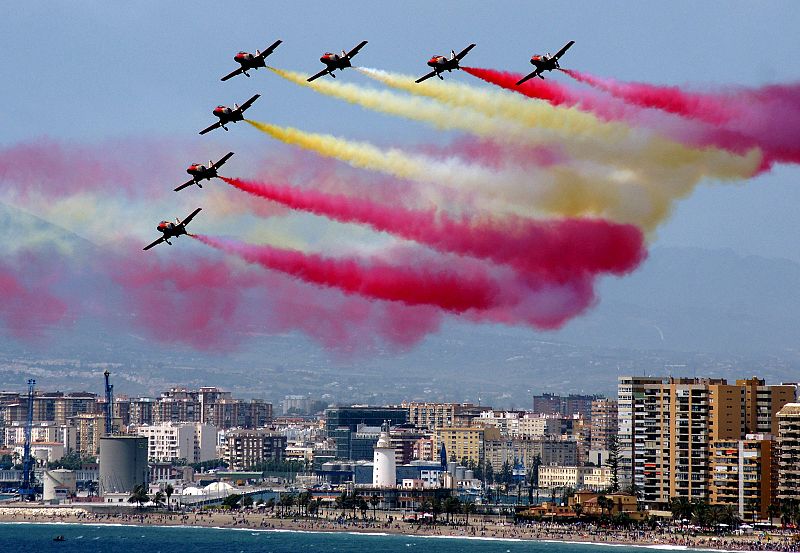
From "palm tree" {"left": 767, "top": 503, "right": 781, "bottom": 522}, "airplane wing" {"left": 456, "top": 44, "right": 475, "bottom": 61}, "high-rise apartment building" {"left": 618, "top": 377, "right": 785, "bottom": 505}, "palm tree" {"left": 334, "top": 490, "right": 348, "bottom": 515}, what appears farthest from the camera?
"palm tree" {"left": 334, "top": 490, "right": 348, "bottom": 515}

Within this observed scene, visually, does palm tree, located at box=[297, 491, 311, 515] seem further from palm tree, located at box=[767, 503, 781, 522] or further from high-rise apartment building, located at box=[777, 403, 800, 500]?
high-rise apartment building, located at box=[777, 403, 800, 500]

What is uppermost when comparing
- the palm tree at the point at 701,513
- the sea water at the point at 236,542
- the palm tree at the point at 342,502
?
the palm tree at the point at 701,513

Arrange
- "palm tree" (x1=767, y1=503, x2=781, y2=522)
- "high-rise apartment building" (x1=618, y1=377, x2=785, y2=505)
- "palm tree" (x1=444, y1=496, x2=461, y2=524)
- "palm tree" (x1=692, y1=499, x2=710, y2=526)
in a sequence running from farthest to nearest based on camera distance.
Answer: "palm tree" (x1=444, y1=496, x2=461, y2=524) → "high-rise apartment building" (x1=618, y1=377, x2=785, y2=505) → "palm tree" (x1=692, y1=499, x2=710, y2=526) → "palm tree" (x1=767, y1=503, x2=781, y2=522)

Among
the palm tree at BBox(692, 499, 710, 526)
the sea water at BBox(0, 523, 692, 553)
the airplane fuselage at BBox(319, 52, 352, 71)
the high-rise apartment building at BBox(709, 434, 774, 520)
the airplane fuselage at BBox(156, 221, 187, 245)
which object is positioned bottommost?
the sea water at BBox(0, 523, 692, 553)

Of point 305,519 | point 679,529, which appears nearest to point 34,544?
point 305,519

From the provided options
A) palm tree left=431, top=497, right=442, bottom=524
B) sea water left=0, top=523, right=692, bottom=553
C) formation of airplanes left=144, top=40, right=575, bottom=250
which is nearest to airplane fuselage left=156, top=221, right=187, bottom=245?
formation of airplanes left=144, top=40, right=575, bottom=250

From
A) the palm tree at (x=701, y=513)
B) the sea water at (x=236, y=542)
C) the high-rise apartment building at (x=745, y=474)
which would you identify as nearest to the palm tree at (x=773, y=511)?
the high-rise apartment building at (x=745, y=474)

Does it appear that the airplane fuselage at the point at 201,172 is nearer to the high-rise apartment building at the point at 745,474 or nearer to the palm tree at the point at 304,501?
the high-rise apartment building at the point at 745,474
